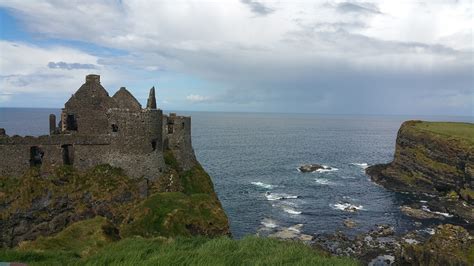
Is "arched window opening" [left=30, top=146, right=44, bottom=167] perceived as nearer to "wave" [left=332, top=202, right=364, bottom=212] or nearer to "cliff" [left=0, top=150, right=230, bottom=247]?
"cliff" [left=0, top=150, right=230, bottom=247]

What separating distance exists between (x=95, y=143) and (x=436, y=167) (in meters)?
85.1

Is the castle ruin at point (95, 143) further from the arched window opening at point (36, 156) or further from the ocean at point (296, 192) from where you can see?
the ocean at point (296, 192)

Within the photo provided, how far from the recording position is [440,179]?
9144 cm

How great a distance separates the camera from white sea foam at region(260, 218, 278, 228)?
6322 cm

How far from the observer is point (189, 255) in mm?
15000

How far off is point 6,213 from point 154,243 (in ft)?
58.5

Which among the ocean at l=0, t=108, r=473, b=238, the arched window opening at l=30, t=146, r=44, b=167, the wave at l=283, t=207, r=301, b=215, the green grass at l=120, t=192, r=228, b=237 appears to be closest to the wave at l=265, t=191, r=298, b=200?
the ocean at l=0, t=108, r=473, b=238

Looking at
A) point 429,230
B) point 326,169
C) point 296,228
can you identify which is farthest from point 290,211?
point 326,169

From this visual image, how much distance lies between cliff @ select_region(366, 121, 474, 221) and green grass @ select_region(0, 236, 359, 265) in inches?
2612

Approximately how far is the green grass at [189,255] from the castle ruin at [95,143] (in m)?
15.1

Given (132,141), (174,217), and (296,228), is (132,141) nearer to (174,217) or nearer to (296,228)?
(174,217)

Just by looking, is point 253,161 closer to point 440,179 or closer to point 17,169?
point 440,179

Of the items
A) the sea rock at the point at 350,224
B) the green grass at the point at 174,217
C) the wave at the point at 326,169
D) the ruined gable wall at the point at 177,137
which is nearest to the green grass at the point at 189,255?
the green grass at the point at 174,217

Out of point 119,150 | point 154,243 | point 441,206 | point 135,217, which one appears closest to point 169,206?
point 135,217
